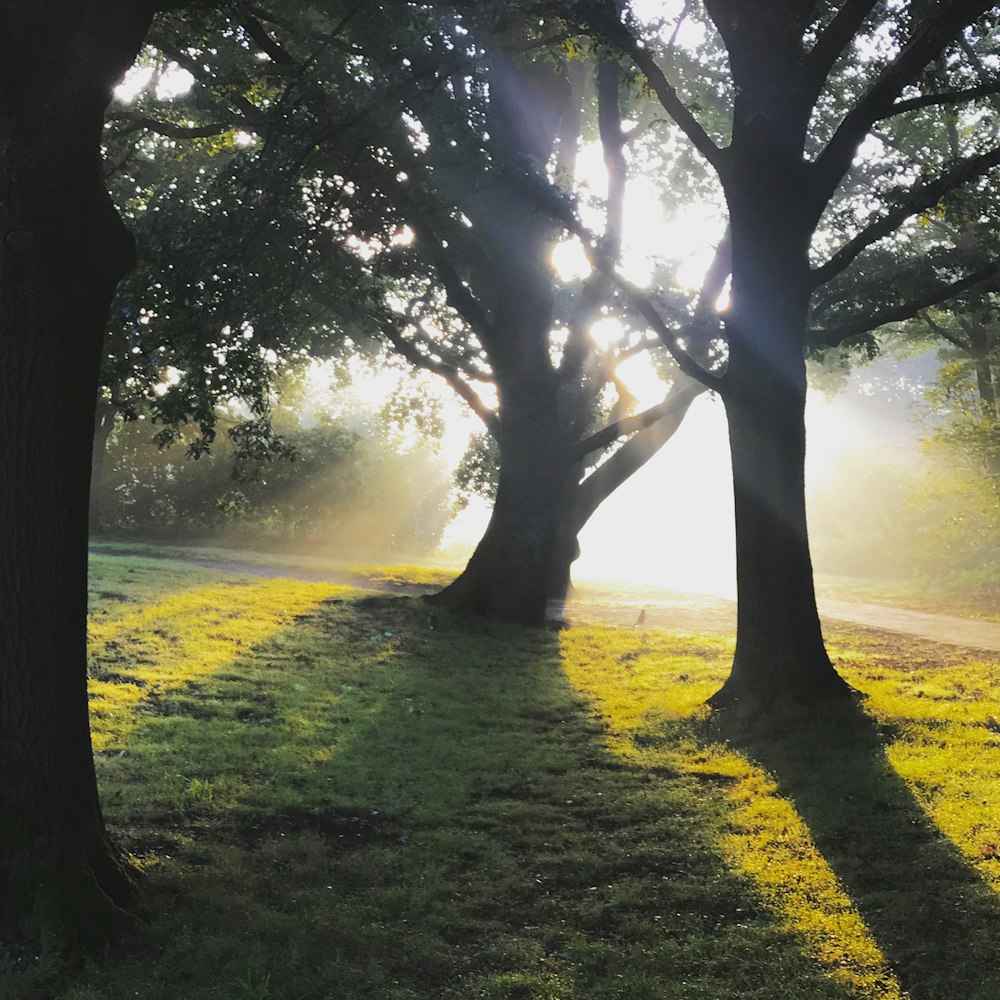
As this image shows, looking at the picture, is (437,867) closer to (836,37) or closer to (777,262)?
(777,262)

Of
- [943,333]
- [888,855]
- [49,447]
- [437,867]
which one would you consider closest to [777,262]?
[888,855]

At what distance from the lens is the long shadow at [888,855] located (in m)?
3.81

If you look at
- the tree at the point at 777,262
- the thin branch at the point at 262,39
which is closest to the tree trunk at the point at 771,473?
the tree at the point at 777,262

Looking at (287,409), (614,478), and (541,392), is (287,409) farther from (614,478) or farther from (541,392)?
(541,392)

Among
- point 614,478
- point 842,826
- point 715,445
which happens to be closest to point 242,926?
point 842,826

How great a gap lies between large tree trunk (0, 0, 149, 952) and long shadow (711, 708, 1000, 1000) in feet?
11.5

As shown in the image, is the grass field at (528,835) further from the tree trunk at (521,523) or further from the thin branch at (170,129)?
the thin branch at (170,129)

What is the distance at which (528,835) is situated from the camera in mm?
5480

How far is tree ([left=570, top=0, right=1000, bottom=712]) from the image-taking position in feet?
26.2

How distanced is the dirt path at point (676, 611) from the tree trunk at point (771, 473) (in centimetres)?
681

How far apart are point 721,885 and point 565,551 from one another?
15.8m

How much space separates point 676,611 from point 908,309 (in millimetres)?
10254

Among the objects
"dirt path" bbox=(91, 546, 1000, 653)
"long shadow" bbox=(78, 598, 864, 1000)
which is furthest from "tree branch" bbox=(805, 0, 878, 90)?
"dirt path" bbox=(91, 546, 1000, 653)

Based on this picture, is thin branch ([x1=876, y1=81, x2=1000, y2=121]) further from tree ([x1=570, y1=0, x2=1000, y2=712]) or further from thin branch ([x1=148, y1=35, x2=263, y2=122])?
thin branch ([x1=148, y1=35, x2=263, y2=122])
